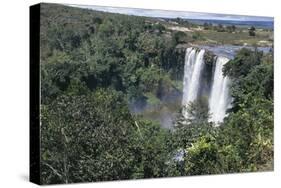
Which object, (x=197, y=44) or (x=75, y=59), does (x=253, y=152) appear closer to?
(x=197, y=44)

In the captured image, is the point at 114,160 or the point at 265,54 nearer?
the point at 114,160

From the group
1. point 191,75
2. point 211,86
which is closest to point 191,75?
point 191,75

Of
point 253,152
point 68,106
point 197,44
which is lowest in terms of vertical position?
point 253,152

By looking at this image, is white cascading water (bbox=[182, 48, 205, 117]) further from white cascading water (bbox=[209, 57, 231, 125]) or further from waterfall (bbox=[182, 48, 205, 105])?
white cascading water (bbox=[209, 57, 231, 125])

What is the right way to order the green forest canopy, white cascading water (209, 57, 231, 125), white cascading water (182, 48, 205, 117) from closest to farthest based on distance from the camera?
the green forest canopy → white cascading water (182, 48, 205, 117) → white cascading water (209, 57, 231, 125)

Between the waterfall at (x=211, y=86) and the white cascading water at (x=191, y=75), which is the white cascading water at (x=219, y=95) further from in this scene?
the white cascading water at (x=191, y=75)

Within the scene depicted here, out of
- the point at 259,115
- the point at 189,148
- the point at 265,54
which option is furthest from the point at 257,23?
the point at 189,148

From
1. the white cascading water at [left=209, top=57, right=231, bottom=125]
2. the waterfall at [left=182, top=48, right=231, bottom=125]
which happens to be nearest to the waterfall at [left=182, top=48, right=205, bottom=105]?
the waterfall at [left=182, top=48, right=231, bottom=125]
